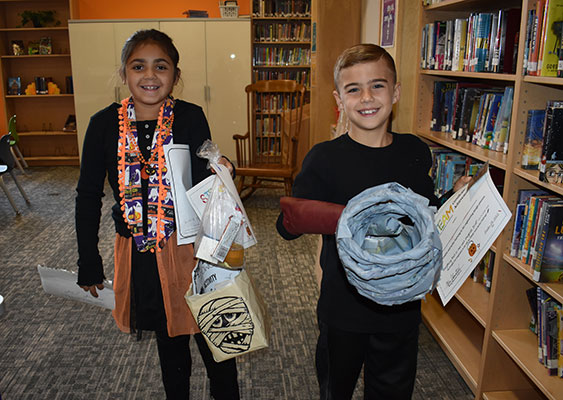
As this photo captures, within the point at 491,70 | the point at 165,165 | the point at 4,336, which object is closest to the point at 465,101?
the point at 491,70

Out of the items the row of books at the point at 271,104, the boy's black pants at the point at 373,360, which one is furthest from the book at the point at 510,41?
the row of books at the point at 271,104

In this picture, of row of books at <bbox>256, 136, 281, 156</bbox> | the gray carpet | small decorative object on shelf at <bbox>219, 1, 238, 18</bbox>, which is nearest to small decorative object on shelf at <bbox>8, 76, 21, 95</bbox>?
small decorative object on shelf at <bbox>219, 1, 238, 18</bbox>

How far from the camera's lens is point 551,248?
5.41ft

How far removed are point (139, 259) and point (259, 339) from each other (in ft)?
1.55

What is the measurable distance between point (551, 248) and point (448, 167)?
0.84 metres

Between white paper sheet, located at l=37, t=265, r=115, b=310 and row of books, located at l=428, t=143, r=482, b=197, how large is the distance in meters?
1.59

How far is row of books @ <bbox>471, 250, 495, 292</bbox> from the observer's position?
219cm

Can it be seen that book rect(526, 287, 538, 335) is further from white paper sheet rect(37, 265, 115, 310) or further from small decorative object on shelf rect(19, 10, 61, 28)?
small decorative object on shelf rect(19, 10, 61, 28)

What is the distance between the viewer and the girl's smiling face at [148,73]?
1468 mm

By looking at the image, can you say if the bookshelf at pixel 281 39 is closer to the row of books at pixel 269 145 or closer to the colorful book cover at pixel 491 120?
the row of books at pixel 269 145

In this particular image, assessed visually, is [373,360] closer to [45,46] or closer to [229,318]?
[229,318]

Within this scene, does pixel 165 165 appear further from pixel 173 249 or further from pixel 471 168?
pixel 471 168

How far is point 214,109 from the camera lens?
6.21 meters

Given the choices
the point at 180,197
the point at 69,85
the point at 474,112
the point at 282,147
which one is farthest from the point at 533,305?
the point at 69,85
